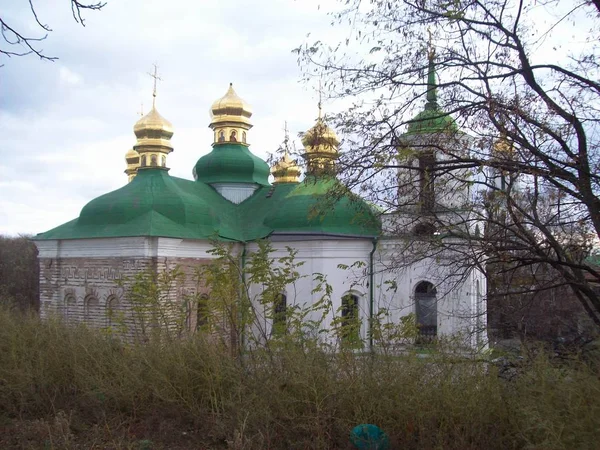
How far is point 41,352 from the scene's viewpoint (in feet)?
25.3

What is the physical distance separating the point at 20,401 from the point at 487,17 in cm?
727

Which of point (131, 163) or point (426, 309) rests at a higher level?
point (131, 163)

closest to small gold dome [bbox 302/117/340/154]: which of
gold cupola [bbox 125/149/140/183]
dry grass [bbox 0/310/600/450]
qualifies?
dry grass [bbox 0/310/600/450]

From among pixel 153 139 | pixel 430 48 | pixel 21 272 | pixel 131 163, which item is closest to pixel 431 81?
pixel 430 48

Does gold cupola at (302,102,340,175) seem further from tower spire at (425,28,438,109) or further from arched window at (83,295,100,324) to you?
arched window at (83,295,100,324)

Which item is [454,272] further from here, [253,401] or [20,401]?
[20,401]

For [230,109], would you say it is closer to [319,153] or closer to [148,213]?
[148,213]

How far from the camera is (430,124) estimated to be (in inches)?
280

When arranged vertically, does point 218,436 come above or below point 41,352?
below

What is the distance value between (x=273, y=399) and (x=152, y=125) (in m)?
16.4

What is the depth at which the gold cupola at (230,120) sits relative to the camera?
75.2ft

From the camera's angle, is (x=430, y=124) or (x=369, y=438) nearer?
(x=369, y=438)

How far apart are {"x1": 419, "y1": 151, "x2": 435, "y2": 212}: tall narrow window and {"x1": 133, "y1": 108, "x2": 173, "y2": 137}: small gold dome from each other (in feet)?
48.7

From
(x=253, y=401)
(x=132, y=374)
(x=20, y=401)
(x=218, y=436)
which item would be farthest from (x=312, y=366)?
(x=20, y=401)
